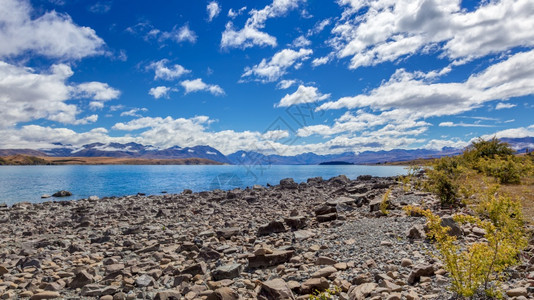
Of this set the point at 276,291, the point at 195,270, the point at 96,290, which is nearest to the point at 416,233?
the point at 276,291

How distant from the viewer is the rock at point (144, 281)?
27.2 ft

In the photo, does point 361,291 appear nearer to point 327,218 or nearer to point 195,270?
point 195,270

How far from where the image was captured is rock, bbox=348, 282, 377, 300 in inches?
231

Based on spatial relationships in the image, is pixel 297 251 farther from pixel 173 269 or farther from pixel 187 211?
pixel 187 211

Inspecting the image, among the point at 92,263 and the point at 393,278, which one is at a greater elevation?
the point at 393,278

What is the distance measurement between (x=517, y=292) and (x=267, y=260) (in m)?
6.12

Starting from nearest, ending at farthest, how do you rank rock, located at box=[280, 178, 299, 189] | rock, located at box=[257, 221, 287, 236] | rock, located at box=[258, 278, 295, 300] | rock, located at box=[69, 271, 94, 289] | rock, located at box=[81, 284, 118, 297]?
rock, located at box=[258, 278, 295, 300], rock, located at box=[81, 284, 118, 297], rock, located at box=[69, 271, 94, 289], rock, located at box=[257, 221, 287, 236], rock, located at box=[280, 178, 299, 189]

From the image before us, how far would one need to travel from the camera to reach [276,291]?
21.9ft

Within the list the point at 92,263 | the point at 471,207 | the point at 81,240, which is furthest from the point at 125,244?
the point at 471,207

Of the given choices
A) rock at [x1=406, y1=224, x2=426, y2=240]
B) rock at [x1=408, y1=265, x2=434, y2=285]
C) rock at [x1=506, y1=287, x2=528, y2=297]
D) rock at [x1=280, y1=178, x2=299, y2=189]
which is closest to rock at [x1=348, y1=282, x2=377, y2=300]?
rock at [x1=408, y1=265, x2=434, y2=285]

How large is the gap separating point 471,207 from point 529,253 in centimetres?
630

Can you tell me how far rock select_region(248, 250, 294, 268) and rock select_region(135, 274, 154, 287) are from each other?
10.0ft

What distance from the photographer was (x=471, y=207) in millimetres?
12734

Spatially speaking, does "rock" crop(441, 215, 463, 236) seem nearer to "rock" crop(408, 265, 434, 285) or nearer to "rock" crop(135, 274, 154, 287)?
"rock" crop(408, 265, 434, 285)
